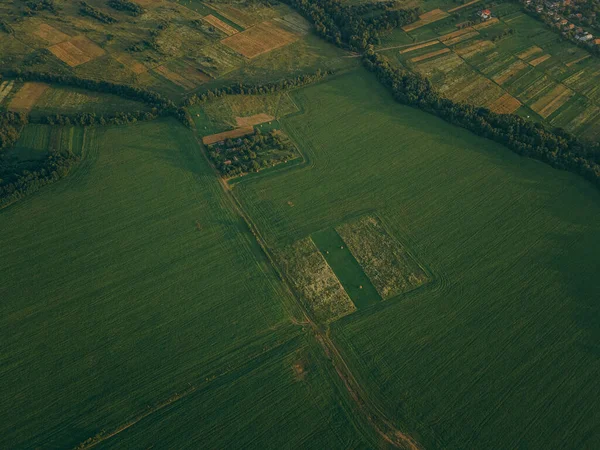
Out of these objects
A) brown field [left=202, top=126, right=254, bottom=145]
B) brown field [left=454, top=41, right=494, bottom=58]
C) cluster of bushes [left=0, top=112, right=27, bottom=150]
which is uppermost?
brown field [left=454, top=41, right=494, bottom=58]

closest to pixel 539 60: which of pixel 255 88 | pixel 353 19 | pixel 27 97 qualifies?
pixel 353 19

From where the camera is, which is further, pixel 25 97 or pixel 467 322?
pixel 25 97

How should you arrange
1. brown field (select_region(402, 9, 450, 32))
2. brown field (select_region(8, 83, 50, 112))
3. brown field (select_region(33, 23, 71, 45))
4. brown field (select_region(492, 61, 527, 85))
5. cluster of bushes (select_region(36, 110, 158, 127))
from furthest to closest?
brown field (select_region(402, 9, 450, 32)) → brown field (select_region(33, 23, 71, 45)) → brown field (select_region(492, 61, 527, 85)) → brown field (select_region(8, 83, 50, 112)) → cluster of bushes (select_region(36, 110, 158, 127))

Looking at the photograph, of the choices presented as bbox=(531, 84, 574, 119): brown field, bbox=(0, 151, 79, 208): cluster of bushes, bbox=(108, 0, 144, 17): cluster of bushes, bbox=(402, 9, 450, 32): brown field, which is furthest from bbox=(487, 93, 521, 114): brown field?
bbox=(108, 0, 144, 17): cluster of bushes

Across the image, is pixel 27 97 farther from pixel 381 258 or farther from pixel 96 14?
pixel 381 258

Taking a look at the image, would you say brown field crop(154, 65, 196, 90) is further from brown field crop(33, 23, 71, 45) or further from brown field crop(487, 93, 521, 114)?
brown field crop(487, 93, 521, 114)

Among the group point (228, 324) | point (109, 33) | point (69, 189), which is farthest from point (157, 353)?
point (109, 33)

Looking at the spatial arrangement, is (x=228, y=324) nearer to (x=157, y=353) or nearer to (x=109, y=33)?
(x=157, y=353)
